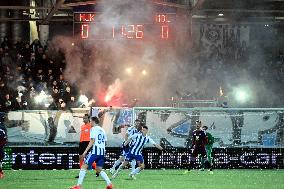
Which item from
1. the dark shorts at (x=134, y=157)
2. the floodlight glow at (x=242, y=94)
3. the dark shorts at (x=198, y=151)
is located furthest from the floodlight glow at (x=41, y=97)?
the floodlight glow at (x=242, y=94)

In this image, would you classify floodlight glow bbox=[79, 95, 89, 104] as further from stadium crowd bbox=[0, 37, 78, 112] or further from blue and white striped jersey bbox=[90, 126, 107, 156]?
blue and white striped jersey bbox=[90, 126, 107, 156]

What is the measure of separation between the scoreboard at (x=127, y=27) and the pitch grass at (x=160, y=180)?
5.74 meters

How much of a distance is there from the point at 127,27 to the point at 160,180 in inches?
331

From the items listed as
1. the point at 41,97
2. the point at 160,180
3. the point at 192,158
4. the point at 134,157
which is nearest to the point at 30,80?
the point at 41,97

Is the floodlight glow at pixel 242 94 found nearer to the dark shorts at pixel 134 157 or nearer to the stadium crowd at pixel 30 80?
the stadium crowd at pixel 30 80

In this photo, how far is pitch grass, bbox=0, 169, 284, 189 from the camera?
20.1m

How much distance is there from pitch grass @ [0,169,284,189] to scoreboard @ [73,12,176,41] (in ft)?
18.8

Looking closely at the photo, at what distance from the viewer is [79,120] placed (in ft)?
90.2

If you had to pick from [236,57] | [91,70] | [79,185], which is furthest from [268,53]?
[79,185]

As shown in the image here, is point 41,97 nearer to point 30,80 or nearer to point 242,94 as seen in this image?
point 30,80

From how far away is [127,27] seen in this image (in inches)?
1113

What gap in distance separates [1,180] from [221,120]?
1033cm

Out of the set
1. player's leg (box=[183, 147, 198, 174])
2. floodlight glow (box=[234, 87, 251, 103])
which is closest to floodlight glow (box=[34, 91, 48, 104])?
player's leg (box=[183, 147, 198, 174])

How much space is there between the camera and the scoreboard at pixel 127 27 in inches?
1106
